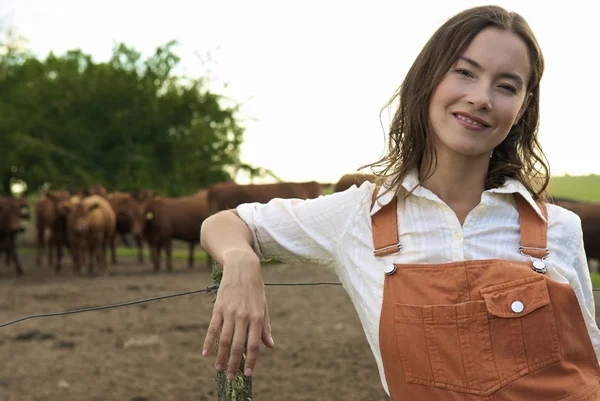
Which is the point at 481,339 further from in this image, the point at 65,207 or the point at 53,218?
the point at 53,218

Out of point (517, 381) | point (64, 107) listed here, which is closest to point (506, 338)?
point (517, 381)

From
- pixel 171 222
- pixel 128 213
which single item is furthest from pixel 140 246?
pixel 128 213

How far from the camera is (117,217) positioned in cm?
1766

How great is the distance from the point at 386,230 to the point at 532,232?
35cm

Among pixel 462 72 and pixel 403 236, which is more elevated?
pixel 462 72

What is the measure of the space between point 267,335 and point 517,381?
22.4 inches

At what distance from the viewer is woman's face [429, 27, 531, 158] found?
1772mm

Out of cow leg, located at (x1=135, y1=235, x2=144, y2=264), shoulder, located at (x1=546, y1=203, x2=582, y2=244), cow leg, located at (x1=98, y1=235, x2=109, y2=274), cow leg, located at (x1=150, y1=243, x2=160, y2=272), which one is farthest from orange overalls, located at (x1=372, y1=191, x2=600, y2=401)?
cow leg, located at (x1=135, y1=235, x2=144, y2=264)

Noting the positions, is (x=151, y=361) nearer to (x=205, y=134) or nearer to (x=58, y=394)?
(x=58, y=394)

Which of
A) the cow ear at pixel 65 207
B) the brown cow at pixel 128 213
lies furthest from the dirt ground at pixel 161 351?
the brown cow at pixel 128 213

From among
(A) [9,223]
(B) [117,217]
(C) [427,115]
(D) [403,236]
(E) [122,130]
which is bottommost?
(D) [403,236]

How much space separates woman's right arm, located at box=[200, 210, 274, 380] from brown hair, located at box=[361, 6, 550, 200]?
18.2 inches

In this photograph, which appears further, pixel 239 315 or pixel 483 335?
pixel 483 335

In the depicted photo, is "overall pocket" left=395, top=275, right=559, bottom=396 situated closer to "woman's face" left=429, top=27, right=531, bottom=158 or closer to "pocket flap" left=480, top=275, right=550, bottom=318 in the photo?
"pocket flap" left=480, top=275, right=550, bottom=318
